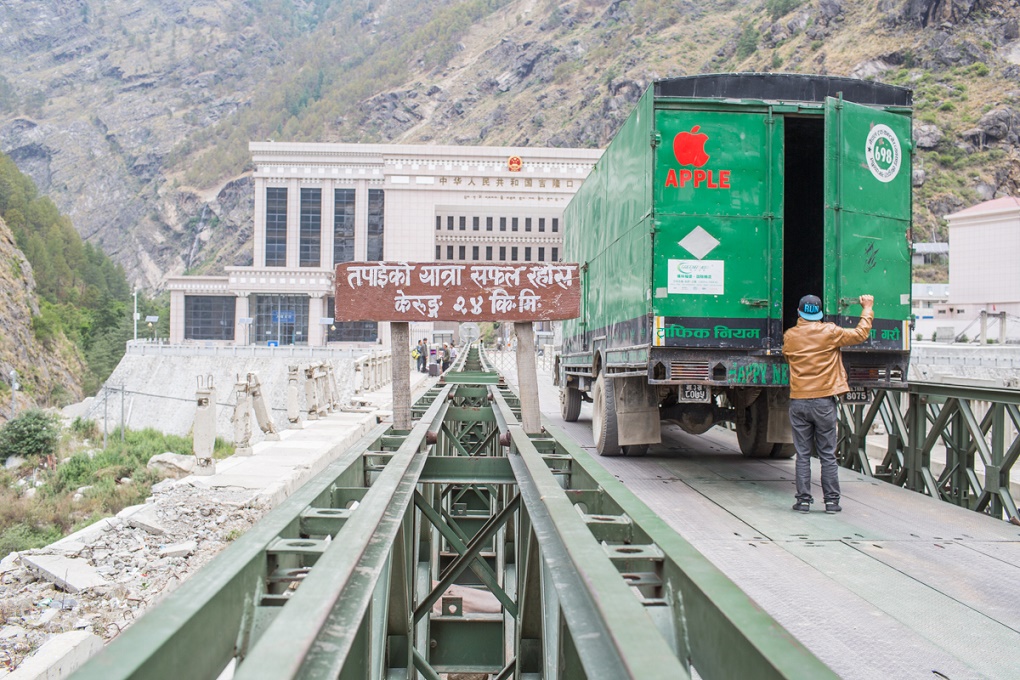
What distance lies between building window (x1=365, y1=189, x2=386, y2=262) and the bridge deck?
→ 260 ft

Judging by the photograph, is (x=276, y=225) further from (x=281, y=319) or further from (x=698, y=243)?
(x=698, y=243)

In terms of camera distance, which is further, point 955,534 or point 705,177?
point 705,177

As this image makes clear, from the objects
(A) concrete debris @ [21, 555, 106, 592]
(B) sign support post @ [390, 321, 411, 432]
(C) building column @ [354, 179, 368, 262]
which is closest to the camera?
(B) sign support post @ [390, 321, 411, 432]

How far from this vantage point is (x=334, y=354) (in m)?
51.2

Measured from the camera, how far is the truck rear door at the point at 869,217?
8.45 meters

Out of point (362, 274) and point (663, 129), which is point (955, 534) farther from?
point (362, 274)

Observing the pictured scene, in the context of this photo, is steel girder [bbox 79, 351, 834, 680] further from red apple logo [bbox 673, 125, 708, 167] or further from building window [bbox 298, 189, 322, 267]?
building window [bbox 298, 189, 322, 267]

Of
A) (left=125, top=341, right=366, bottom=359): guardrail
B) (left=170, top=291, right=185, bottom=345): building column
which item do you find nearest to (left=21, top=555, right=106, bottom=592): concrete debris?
(left=125, top=341, right=366, bottom=359): guardrail

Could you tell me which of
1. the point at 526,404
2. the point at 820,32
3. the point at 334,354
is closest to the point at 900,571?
the point at 526,404

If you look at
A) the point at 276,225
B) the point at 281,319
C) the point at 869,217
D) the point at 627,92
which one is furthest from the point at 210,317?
the point at 627,92

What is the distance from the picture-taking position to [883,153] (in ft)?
29.0

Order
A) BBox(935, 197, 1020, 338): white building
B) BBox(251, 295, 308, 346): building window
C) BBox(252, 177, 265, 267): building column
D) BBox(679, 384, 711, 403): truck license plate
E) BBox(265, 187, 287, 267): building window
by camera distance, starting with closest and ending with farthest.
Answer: BBox(679, 384, 711, 403): truck license plate, BBox(935, 197, 1020, 338): white building, BBox(251, 295, 308, 346): building window, BBox(252, 177, 265, 267): building column, BBox(265, 187, 287, 267): building window

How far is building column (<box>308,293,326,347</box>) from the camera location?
78.6 metres

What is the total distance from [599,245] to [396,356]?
18.0 feet
